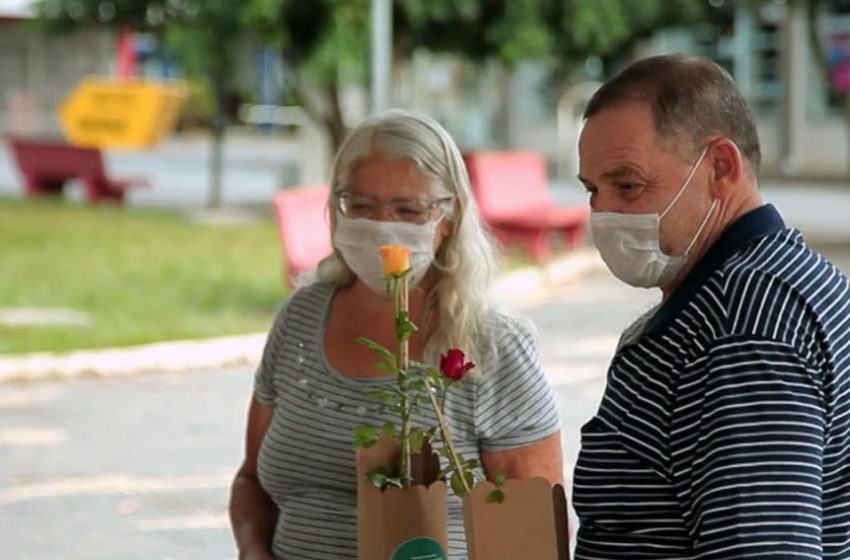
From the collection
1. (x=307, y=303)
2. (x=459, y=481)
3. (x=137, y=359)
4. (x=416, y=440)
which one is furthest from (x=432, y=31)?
(x=459, y=481)

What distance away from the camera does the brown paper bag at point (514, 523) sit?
2293mm

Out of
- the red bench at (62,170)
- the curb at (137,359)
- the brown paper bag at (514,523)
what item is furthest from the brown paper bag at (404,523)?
the red bench at (62,170)

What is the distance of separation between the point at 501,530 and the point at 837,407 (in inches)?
20.1

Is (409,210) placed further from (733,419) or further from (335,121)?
(335,121)

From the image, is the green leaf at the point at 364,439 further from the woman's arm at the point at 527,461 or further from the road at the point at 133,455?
the road at the point at 133,455

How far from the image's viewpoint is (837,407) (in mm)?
2057

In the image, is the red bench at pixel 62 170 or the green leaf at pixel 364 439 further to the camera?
the red bench at pixel 62 170

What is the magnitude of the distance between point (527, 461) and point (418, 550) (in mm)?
753

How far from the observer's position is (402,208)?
3342 millimetres

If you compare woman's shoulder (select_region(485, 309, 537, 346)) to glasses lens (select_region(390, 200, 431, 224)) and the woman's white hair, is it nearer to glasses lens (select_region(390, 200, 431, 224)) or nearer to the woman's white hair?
the woman's white hair

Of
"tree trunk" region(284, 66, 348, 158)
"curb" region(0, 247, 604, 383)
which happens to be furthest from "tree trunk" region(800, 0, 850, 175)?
"curb" region(0, 247, 604, 383)

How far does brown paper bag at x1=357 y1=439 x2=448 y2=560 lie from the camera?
2.47 meters

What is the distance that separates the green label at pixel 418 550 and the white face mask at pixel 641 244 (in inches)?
20.2

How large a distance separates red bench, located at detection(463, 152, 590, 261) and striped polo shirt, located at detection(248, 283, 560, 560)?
1202 centimetres
